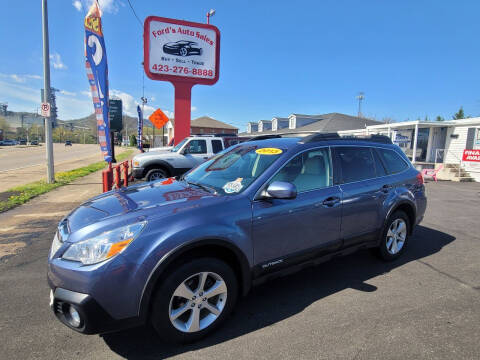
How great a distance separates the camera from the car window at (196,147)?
9.83m

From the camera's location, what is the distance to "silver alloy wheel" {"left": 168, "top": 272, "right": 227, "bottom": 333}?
223cm

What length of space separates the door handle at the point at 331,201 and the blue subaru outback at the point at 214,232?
0.06ft

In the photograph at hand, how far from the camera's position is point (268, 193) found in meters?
2.57

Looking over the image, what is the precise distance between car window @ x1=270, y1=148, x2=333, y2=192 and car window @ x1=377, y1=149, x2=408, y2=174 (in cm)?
122

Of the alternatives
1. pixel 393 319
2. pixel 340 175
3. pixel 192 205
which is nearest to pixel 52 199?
pixel 192 205

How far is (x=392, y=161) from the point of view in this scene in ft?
13.4

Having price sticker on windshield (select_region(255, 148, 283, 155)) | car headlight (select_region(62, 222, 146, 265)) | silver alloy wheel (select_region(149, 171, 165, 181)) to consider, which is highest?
price sticker on windshield (select_region(255, 148, 283, 155))

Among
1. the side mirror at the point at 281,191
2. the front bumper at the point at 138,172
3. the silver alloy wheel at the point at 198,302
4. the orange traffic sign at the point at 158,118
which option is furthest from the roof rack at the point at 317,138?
the orange traffic sign at the point at 158,118

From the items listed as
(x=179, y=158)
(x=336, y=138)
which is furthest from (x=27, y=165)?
(x=336, y=138)

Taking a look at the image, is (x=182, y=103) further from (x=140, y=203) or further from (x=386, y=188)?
(x=140, y=203)

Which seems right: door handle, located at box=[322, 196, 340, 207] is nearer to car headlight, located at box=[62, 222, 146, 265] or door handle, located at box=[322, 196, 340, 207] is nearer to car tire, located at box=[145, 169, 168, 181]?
car headlight, located at box=[62, 222, 146, 265]

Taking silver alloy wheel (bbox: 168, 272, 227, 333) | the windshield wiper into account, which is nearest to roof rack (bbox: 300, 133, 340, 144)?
the windshield wiper

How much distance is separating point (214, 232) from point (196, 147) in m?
7.87

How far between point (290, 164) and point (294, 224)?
634mm
